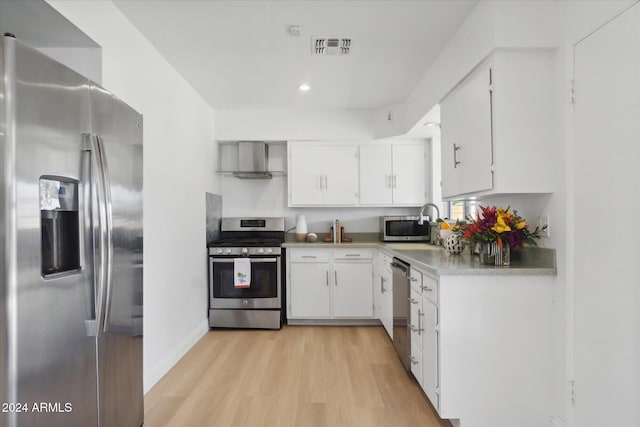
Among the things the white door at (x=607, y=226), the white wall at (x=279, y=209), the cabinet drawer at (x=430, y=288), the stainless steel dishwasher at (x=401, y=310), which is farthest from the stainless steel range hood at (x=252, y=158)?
the white door at (x=607, y=226)

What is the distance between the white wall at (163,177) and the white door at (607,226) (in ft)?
8.40

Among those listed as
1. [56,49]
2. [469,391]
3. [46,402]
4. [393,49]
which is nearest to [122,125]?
[56,49]

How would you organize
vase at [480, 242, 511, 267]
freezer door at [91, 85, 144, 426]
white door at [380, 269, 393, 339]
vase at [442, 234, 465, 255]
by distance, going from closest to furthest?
freezer door at [91, 85, 144, 426]
vase at [480, 242, 511, 267]
vase at [442, 234, 465, 255]
white door at [380, 269, 393, 339]

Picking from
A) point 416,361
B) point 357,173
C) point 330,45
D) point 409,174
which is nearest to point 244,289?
point 357,173

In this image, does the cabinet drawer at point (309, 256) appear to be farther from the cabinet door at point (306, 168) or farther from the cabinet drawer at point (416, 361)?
the cabinet drawer at point (416, 361)

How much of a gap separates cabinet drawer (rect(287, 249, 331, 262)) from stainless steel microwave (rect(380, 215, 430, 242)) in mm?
780

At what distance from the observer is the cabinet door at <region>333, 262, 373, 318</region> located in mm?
3986

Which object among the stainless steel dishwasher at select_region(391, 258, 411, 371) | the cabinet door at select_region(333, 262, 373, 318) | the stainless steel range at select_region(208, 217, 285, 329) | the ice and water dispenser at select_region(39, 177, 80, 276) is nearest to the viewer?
the ice and water dispenser at select_region(39, 177, 80, 276)

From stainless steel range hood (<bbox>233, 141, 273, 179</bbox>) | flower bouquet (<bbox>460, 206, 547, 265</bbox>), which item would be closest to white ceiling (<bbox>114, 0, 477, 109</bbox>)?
stainless steel range hood (<bbox>233, 141, 273, 179</bbox>)

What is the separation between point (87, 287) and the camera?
1.38m

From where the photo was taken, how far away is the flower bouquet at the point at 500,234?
6.66ft

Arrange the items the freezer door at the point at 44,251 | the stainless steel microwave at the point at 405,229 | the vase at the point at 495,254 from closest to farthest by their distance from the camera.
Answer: the freezer door at the point at 44,251 < the vase at the point at 495,254 < the stainless steel microwave at the point at 405,229

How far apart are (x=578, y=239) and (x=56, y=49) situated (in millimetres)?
2991

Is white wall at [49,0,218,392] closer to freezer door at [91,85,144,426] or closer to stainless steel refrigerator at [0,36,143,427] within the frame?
freezer door at [91,85,144,426]
